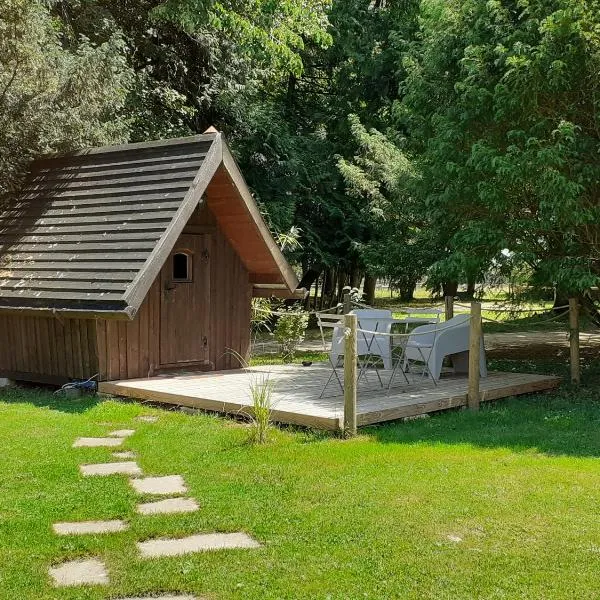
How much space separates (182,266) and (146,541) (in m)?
7.16

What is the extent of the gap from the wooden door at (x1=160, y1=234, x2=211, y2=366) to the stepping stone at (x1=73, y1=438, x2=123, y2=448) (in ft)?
11.6

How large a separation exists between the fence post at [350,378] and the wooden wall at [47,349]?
4.19m

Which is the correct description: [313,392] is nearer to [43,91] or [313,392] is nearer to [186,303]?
[186,303]

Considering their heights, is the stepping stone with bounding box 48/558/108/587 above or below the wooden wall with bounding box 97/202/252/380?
below

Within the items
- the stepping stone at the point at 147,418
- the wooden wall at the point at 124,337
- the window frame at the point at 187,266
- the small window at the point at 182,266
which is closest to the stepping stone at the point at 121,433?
the stepping stone at the point at 147,418

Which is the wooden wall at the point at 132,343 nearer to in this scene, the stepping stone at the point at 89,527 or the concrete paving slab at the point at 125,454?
the concrete paving slab at the point at 125,454

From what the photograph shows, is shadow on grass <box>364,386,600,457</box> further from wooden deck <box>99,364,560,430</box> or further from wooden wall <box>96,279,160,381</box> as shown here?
wooden wall <box>96,279,160,381</box>

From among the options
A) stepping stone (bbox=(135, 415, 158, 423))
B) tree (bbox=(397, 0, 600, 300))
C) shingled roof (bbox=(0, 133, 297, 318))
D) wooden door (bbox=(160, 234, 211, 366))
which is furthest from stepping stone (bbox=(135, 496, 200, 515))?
tree (bbox=(397, 0, 600, 300))

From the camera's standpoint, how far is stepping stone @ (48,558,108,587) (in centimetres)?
423

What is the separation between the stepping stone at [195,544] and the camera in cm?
468

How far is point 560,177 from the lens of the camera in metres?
9.73

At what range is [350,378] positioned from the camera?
25.6 feet

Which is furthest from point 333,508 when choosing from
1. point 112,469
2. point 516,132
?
point 516,132

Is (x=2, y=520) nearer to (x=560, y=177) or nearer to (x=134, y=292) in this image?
(x=134, y=292)
